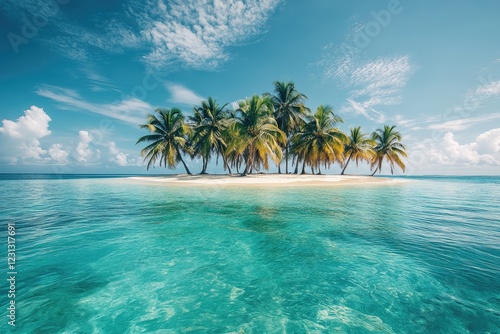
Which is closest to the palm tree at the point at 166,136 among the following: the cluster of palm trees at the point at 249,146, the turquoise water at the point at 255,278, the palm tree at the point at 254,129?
the cluster of palm trees at the point at 249,146

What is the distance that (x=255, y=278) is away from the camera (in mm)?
4008

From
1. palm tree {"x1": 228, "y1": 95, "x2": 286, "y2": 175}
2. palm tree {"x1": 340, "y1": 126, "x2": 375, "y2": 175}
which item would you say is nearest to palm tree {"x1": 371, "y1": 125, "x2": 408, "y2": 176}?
palm tree {"x1": 340, "y1": 126, "x2": 375, "y2": 175}

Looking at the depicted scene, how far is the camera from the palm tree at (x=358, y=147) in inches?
1564

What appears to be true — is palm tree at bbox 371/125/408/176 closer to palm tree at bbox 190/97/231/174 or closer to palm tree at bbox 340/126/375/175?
palm tree at bbox 340/126/375/175

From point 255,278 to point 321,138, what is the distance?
31763 mm

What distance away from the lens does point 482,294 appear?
11.5ft

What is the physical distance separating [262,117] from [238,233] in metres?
22.9

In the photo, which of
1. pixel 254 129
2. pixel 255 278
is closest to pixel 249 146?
pixel 254 129

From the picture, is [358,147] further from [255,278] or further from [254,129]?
[255,278]

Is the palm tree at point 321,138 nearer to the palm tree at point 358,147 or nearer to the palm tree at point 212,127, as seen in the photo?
the palm tree at point 358,147

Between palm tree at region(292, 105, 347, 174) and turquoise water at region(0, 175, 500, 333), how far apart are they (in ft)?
83.5

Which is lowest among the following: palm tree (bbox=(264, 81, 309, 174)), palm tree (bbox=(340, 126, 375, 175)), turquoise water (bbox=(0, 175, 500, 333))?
turquoise water (bbox=(0, 175, 500, 333))

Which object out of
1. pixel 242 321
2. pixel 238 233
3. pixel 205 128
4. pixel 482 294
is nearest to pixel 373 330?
pixel 242 321

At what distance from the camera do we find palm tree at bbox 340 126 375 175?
3972 cm
